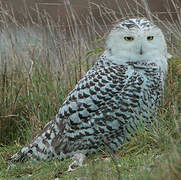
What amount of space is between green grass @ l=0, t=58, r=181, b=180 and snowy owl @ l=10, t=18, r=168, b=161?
5.2 inches

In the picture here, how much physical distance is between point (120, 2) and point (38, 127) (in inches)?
75.8

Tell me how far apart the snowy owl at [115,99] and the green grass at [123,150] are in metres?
0.13

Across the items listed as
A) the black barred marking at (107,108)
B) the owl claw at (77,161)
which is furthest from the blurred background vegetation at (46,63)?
the owl claw at (77,161)

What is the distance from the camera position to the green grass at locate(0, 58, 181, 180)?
1.89m

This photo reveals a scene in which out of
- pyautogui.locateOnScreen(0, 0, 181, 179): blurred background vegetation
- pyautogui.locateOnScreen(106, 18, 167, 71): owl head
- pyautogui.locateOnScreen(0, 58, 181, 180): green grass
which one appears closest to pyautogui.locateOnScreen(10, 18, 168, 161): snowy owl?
pyautogui.locateOnScreen(106, 18, 167, 71): owl head

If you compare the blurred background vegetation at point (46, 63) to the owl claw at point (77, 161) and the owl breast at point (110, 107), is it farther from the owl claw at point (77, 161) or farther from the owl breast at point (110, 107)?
the owl claw at point (77, 161)

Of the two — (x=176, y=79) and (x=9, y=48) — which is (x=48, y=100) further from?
(x=176, y=79)

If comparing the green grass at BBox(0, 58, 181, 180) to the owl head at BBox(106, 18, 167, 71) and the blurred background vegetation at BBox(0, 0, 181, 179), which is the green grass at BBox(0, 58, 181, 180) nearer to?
the blurred background vegetation at BBox(0, 0, 181, 179)

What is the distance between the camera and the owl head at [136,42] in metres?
3.20

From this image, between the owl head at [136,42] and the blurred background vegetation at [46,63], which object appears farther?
the blurred background vegetation at [46,63]

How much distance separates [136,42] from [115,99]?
22.0 inches

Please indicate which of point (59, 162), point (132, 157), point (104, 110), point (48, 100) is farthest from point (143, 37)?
point (48, 100)

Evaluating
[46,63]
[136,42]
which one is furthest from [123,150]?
[46,63]

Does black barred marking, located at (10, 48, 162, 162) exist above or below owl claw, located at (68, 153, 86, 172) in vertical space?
above
